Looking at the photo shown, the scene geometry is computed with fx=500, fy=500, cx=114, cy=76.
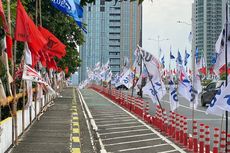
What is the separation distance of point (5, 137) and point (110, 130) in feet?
23.5

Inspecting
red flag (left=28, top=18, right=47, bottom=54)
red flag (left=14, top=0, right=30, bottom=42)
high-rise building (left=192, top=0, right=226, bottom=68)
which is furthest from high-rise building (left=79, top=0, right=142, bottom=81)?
red flag (left=14, top=0, right=30, bottom=42)

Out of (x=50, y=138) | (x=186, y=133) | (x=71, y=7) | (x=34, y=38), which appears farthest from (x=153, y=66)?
(x=34, y=38)

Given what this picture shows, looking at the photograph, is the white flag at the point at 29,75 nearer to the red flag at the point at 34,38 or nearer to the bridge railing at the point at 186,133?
the red flag at the point at 34,38

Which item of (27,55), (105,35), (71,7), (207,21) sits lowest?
(27,55)

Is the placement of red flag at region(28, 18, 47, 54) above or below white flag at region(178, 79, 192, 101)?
above

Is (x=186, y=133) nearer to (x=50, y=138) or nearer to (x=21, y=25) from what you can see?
(x=50, y=138)

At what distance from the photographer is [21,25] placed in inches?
483

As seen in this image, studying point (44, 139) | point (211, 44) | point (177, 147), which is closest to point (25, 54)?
point (44, 139)

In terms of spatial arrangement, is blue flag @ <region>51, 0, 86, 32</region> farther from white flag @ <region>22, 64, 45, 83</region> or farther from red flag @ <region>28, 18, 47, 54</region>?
white flag @ <region>22, 64, 45, 83</region>

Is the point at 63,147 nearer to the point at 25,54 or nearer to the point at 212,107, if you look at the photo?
the point at 25,54

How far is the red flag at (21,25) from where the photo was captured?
1218cm

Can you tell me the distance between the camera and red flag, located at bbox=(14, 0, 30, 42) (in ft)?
40.0

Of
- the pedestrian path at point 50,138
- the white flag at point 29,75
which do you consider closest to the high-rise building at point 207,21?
the pedestrian path at point 50,138

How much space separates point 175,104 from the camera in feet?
55.4
